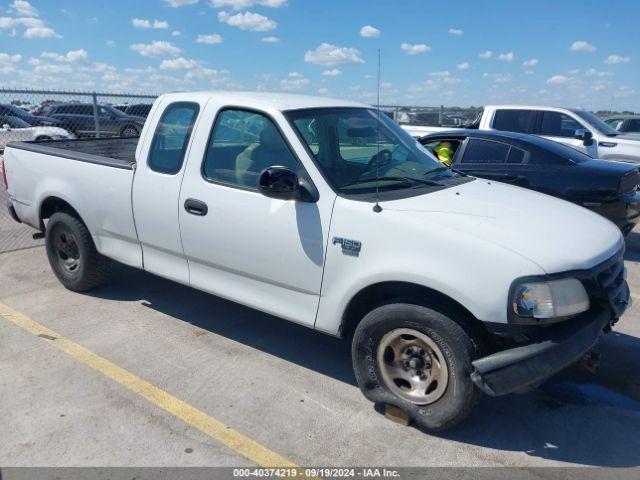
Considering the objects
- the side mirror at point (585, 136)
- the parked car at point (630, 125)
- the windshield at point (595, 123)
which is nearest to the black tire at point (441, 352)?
the side mirror at point (585, 136)

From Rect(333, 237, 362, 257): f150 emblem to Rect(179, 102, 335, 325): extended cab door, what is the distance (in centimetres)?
10

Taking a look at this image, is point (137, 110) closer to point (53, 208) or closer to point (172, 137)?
point (53, 208)

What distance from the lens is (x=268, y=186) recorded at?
3.40m

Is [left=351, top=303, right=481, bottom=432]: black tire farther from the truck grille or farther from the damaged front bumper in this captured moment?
the truck grille

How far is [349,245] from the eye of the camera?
10.8 ft

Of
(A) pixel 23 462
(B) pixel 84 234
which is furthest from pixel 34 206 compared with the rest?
(A) pixel 23 462

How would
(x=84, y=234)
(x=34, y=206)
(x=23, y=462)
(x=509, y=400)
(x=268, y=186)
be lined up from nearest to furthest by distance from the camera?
(x=23, y=462), (x=268, y=186), (x=509, y=400), (x=84, y=234), (x=34, y=206)

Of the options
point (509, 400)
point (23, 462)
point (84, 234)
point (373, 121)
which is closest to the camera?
point (23, 462)

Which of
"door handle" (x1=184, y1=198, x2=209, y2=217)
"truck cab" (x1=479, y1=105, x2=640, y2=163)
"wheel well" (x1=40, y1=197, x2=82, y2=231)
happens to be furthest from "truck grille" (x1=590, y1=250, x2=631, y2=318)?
"truck cab" (x1=479, y1=105, x2=640, y2=163)

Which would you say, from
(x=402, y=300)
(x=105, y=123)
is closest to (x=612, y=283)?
(x=402, y=300)

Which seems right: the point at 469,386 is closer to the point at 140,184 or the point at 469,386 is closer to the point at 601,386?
the point at 601,386

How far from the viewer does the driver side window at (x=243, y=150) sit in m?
3.74

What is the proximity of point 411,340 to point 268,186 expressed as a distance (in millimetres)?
1276

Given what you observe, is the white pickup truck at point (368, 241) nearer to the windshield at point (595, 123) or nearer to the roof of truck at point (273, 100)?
the roof of truck at point (273, 100)
